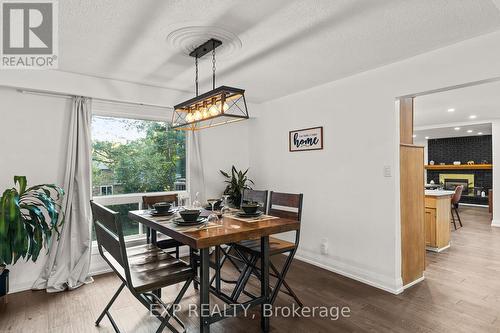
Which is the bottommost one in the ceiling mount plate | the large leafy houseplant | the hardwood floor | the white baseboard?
the hardwood floor

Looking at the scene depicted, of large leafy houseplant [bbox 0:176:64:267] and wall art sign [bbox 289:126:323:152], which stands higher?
wall art sign [bbox 289:126:323:152]

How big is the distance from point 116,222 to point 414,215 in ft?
10.2

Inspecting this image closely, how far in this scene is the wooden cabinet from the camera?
14.1 ft

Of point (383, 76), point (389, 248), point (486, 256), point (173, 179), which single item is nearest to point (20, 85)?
point (173, 179)

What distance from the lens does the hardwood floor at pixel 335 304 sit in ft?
7.59

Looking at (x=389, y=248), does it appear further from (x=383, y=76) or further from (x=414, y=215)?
(x=383, y=76)

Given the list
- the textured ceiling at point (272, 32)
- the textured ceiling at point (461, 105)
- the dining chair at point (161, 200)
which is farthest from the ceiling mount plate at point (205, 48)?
the textured ceiling at point (461, 105)

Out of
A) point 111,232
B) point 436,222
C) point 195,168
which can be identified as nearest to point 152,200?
point 195,168

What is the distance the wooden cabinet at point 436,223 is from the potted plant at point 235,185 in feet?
9.40

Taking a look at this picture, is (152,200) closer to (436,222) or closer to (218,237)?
(218,237)

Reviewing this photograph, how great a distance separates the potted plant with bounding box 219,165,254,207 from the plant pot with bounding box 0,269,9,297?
2.71 meters

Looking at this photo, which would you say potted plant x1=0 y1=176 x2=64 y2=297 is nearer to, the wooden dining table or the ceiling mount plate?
the wooden dining table

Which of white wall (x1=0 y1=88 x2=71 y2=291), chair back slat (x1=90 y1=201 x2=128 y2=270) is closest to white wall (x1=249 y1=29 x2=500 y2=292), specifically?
chair back slat (x1=90 y1=201 x2=128 y2=270)

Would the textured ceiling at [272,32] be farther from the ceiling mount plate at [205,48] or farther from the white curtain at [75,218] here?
the white curtain at [75,218]
